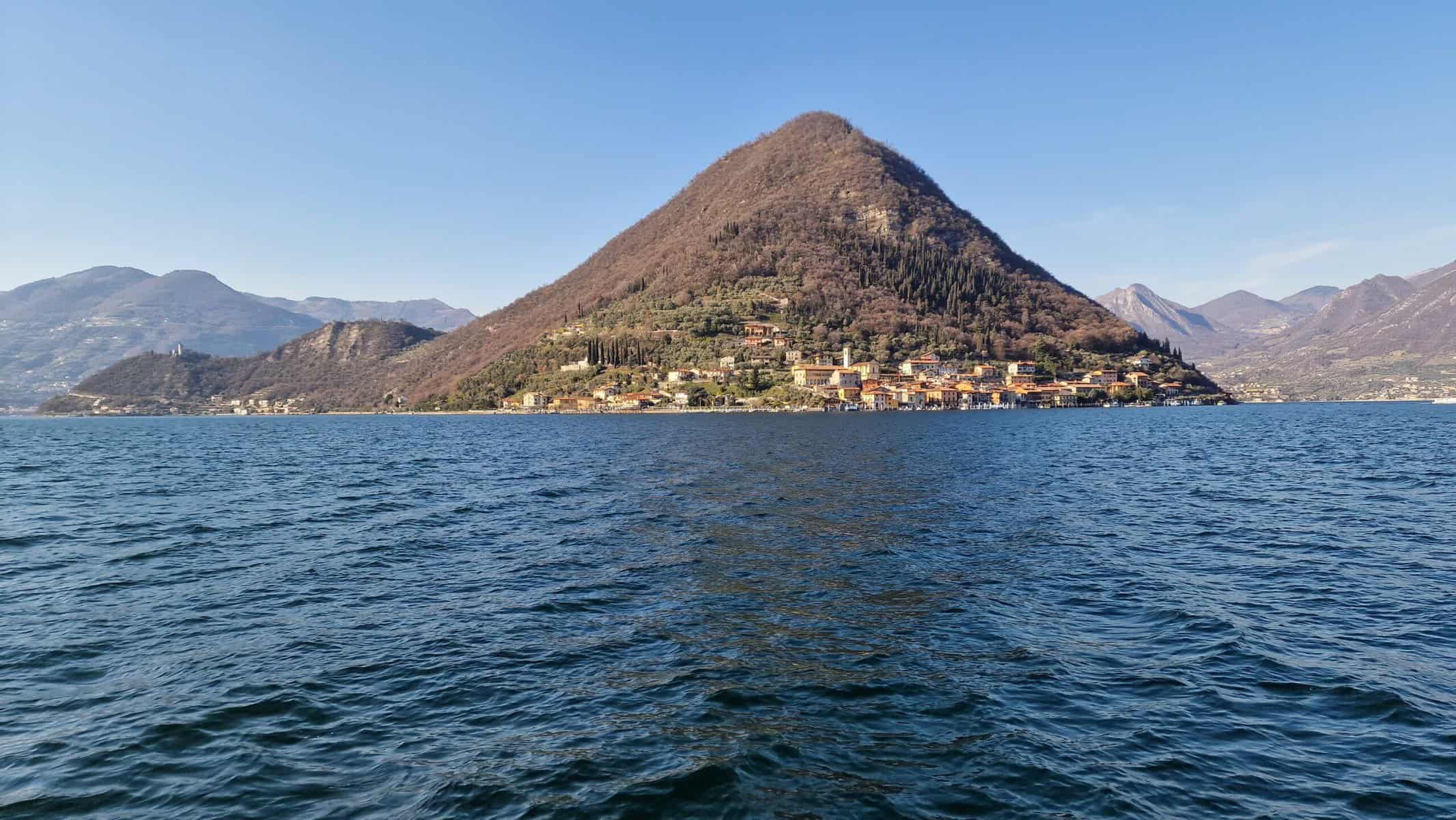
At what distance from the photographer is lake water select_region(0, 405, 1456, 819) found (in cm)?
993

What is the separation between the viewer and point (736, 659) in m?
14.9

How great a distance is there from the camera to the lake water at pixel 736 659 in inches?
391

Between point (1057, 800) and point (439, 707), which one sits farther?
point (439, 707)

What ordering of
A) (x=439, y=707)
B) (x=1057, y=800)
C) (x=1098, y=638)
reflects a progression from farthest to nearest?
(x=1098, y=638) → (x=439, y=707) → (x=1057, y=800)

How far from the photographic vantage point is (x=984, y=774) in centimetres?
1014

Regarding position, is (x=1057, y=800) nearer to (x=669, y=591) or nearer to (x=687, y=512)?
(x=669, y=591)

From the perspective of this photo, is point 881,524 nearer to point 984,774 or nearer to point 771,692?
point 771,692

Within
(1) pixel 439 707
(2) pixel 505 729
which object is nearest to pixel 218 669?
(1) pixel 439 707

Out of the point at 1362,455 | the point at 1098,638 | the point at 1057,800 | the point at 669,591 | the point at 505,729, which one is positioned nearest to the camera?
the point at 1057,800

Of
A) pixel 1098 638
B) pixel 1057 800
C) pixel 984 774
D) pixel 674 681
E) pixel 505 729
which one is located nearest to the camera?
pixel 1057 800

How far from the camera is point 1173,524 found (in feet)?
100

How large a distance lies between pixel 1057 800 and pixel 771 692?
17.0ft

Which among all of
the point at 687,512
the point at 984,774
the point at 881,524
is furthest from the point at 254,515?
the point at 984,774

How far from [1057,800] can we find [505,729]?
28.3 ft
